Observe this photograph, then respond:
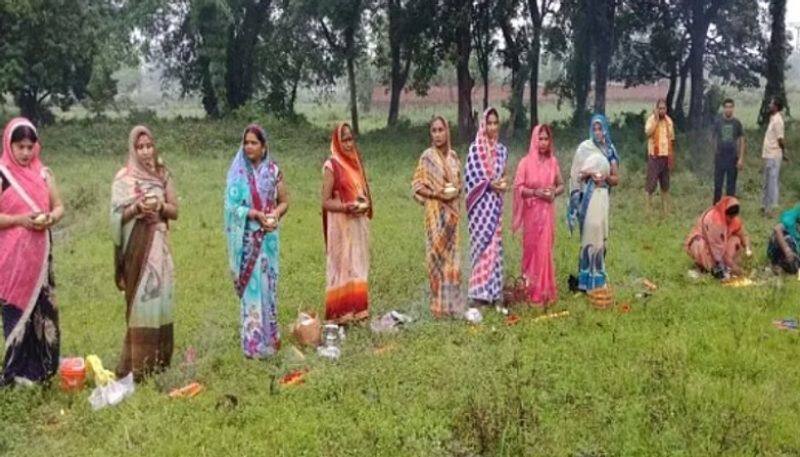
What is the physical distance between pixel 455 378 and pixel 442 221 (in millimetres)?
A: 2131

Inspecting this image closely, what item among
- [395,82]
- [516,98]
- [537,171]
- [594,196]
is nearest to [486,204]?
[537,171]

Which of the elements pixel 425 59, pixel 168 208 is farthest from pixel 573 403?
pixel 425 59

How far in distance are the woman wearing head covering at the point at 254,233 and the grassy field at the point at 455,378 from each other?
0.96ft

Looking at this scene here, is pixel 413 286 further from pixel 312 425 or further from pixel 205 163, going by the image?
pixel 205 163

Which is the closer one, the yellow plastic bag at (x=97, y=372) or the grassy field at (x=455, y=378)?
the grassy field at (x=455, y=378)

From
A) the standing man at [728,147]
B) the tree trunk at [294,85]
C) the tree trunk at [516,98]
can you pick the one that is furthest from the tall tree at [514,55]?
the standing man at [728,147]

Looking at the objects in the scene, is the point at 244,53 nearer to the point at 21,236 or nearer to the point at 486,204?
the point at 486,204

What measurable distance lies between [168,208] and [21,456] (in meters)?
1.90

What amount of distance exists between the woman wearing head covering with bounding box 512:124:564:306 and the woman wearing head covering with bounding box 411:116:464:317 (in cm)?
71

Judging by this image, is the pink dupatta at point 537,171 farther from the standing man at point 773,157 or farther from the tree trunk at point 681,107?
the tree trunk at point 681,107

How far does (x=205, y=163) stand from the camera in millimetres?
18391

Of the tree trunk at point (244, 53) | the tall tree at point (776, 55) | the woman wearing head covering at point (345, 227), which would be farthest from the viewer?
the tree trunk at point (244, 53)

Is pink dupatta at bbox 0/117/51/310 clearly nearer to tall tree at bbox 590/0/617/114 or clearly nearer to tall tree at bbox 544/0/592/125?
tall tree at bbox 590/0/617/114

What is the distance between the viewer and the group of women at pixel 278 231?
5680 mm
